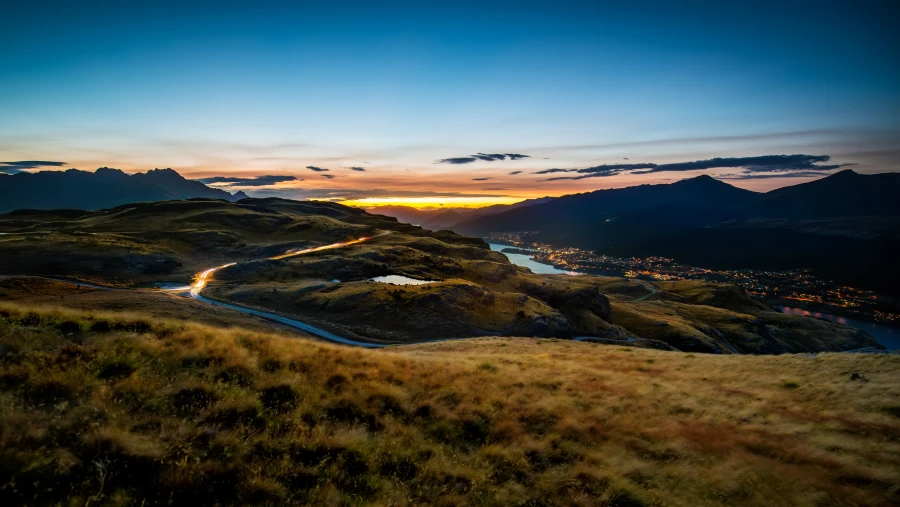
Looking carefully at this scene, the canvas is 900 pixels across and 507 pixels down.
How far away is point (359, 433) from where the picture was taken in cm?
1048

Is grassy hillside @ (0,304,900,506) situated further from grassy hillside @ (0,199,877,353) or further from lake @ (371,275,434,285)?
lake @ (371,275,434,285)

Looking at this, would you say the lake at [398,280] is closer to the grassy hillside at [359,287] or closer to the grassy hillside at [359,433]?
the grassy hillside at [359,287]

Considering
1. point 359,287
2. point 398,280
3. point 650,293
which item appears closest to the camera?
point 359,287

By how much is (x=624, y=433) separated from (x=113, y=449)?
14665 millimetres

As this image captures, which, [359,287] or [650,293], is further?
[650,293]

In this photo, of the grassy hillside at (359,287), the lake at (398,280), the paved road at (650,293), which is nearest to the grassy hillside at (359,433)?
the grassy hillside at (359,287)

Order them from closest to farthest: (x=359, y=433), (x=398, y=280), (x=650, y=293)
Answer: (x=359, y=433)
(x=398, y=280)
(x=650, y=293)

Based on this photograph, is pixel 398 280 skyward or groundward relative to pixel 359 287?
groundward

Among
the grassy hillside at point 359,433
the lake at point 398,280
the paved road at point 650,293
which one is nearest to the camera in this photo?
the grassy hillside at point 359,433

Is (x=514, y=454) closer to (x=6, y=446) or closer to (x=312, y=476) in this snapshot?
(x=312, y=476)

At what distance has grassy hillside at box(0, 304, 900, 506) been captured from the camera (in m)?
7.39

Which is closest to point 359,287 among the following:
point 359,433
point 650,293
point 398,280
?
point 398,280

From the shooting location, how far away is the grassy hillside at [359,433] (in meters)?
7.39

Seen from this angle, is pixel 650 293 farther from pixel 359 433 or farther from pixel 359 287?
pixel 359 433
